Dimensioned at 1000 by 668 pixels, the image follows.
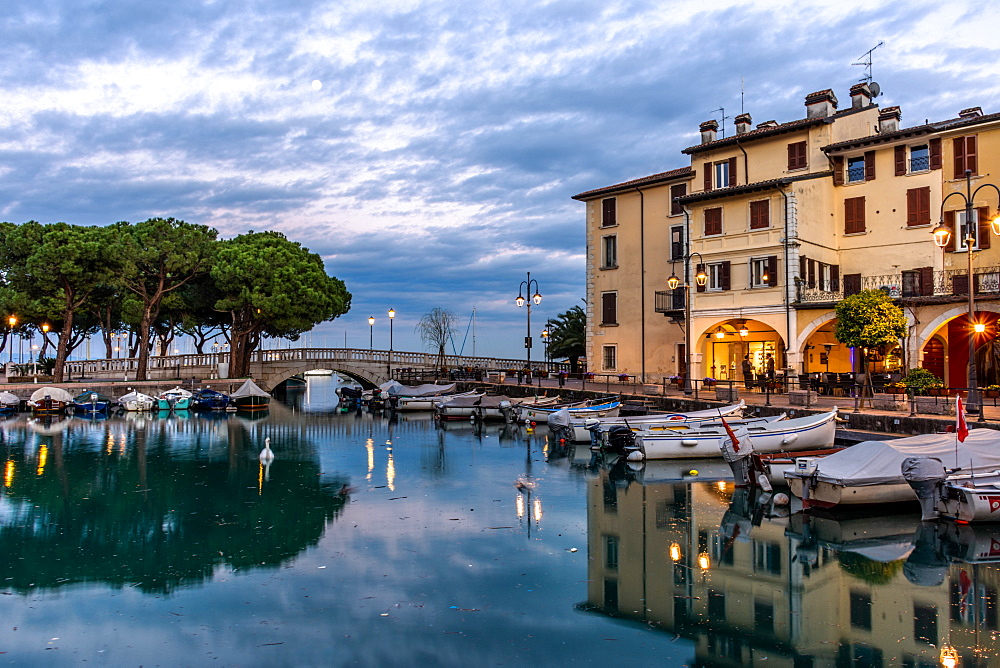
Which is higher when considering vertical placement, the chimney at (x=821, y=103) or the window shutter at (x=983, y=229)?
the chimney at (x=821, y=103)

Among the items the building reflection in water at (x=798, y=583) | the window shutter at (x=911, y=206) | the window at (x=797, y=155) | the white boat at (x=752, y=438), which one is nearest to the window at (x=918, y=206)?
the window shutter at (x=911, y=206)

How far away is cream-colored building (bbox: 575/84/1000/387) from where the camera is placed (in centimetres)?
2998

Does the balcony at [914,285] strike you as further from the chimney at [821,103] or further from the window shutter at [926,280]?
the chimney at [821,103]

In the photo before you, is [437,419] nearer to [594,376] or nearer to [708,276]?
[594,376]

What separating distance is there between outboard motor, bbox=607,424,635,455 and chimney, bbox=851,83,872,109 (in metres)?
21.0

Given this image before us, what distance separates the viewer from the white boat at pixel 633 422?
81.0 ft

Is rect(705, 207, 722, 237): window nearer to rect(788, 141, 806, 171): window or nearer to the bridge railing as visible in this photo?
rect(788, 141, 806, 171): window

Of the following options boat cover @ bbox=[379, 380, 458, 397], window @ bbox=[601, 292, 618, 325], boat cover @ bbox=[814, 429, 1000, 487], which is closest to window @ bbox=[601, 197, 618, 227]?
window @ bbox=[601, 292, 618, 325]

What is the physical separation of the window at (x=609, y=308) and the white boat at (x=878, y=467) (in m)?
27.3

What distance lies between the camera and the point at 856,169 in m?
33.3

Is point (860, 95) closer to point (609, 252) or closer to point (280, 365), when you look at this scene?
point (609, 252)

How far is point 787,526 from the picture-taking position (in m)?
14.9

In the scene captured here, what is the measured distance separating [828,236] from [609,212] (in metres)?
14.0

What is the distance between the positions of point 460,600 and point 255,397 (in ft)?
138
